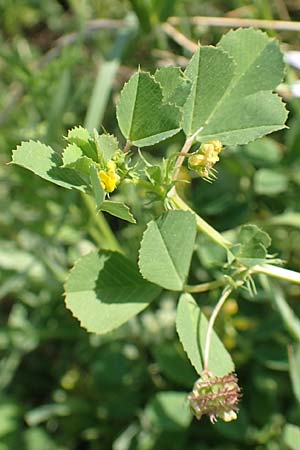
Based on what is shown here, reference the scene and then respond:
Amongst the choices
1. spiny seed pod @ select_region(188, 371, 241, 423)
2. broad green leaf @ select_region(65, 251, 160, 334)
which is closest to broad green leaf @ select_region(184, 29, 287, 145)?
broad green leaf @ select_region(65, 251, 160, 334)

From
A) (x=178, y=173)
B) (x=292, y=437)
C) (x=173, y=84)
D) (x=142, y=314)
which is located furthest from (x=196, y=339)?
(x=142, y=314)

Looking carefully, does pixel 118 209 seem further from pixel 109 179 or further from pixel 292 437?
pixel 292 437

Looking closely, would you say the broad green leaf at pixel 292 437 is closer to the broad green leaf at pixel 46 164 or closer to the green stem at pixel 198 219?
the green stem at pixel 198 219

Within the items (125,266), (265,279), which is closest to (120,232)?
(265,279)

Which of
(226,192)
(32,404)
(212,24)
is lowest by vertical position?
(32,404)

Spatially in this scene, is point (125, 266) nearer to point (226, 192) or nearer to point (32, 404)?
point (226, 192)

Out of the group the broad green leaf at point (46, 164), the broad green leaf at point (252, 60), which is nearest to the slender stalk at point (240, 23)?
the broad green leaf at point (252, 60)
